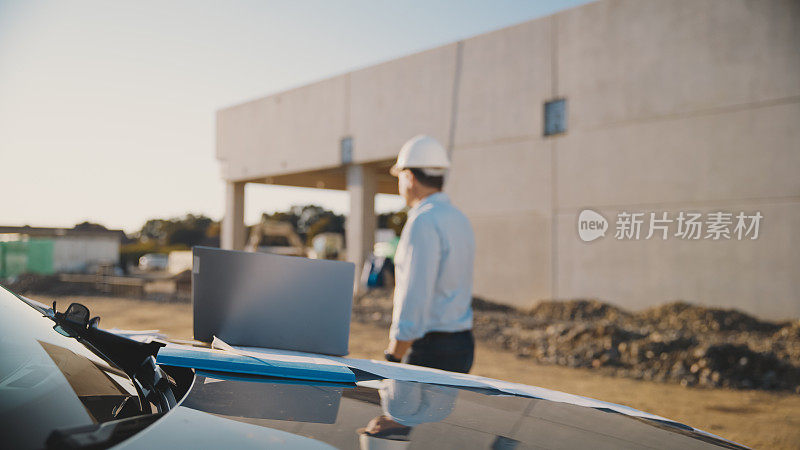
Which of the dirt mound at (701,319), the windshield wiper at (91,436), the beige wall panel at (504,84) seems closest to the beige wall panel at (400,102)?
the beige wall panel at (504,84)

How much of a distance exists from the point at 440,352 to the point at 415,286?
36 centimetres

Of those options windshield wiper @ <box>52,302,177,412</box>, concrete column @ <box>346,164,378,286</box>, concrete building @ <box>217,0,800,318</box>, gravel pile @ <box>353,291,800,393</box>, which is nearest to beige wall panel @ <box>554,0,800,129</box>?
concrete building @ <box>217,0,800,318</box>

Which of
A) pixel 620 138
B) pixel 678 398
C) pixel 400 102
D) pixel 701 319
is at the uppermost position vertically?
pixel 400 102

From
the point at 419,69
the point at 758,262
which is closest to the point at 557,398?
the point at 758,262

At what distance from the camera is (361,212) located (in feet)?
55.1

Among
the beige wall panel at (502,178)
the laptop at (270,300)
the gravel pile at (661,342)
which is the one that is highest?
the beige wall panel at (502,178)

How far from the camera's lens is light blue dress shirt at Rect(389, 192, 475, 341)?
8.86ft

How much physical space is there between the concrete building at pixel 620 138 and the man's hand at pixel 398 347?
8860 mm

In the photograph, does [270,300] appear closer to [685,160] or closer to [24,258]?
[685,160]

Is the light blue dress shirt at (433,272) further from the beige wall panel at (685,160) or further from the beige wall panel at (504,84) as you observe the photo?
the beige wall panel at (504,84)

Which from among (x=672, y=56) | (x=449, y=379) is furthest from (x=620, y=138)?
(x=449, y=379)

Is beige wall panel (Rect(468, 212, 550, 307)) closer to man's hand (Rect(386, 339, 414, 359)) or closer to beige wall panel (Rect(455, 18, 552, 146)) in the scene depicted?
beige wall panel (Rect(455, 18, 552, 146))

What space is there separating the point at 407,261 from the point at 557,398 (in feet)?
3.53

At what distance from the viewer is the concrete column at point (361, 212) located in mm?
16766
